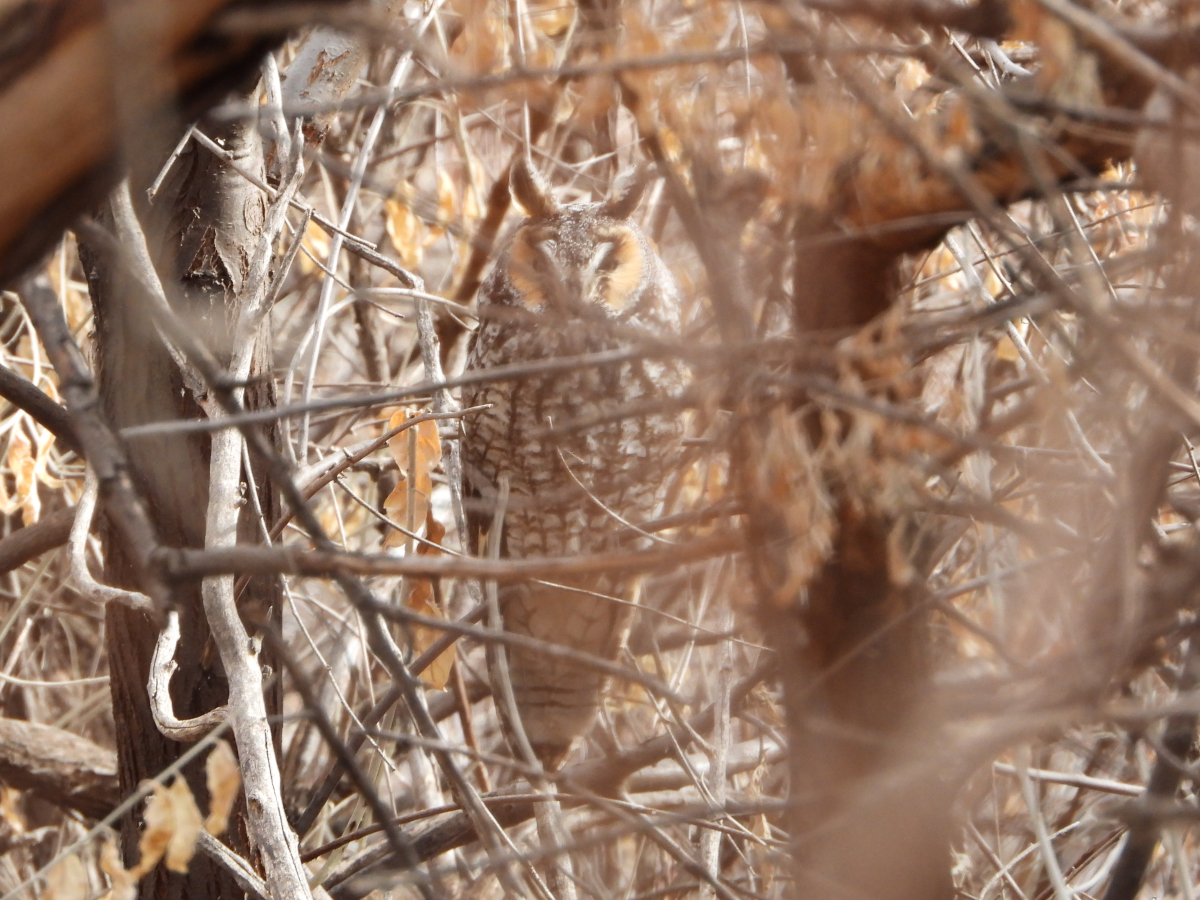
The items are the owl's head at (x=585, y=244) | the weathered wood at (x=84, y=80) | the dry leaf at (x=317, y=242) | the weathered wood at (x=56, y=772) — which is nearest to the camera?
the weathered wood at (x=84, y=80)

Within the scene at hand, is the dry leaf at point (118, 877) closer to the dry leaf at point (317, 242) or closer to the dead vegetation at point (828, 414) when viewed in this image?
the dead vegetation at point (828, 414)

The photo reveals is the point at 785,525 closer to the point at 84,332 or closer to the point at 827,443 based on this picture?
the point at 827,443

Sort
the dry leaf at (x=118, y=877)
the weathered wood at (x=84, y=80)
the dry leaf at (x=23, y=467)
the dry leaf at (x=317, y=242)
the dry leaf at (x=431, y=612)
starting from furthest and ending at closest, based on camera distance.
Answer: the dry leaf at (x=317, y=242) < the dry leaf at (x=23, y=467) < the dry leaf at (x=431, y=612) < the dry leaf at (x=118, y=877) < the weathered wood at (x=84, y=80)

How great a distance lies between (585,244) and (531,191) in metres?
0.19

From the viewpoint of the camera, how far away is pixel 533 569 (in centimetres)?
66

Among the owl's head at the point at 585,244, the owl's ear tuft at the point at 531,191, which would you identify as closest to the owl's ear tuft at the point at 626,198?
the owl's head at the point at 585,244

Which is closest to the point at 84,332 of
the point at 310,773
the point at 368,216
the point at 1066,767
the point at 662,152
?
the point at 368,216

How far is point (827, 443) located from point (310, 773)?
253cm

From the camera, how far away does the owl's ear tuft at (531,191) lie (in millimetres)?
2283

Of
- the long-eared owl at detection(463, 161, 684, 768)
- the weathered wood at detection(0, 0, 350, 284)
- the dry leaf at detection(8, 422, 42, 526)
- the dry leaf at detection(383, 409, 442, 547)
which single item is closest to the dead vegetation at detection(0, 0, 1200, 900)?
the weathered wood at detection(0, 0, 350, 284)

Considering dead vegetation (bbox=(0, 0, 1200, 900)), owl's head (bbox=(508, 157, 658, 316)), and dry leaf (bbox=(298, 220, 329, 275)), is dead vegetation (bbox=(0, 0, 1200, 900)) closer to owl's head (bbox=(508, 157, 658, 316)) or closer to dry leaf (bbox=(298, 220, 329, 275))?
owl's head (bbox=(508, 157, 658, 316))

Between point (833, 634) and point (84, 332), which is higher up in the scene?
point (84, 332)

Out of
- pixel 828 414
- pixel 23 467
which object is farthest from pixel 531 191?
pixel 828 414

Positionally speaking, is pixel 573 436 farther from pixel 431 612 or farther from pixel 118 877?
pixel 118 877
